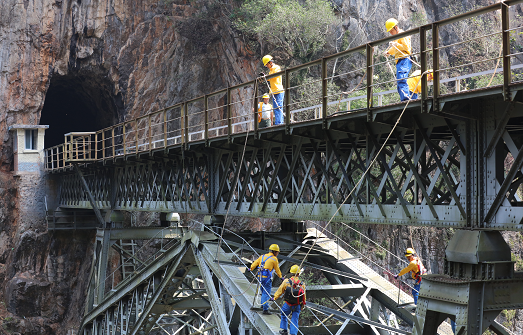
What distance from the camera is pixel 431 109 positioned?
743 cm

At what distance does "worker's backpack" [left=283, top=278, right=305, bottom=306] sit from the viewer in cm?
826

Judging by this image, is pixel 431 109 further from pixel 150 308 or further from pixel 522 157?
pixel 150 308

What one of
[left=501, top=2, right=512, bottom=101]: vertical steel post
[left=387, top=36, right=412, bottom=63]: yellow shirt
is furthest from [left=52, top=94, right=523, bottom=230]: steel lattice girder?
[left=387, top=36, right=412, bottom=63]: yellow shirt

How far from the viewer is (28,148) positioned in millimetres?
28578

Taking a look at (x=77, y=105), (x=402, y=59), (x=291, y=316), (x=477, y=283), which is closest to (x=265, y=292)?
(x=291, y=316)

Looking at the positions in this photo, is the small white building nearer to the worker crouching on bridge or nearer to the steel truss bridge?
the steel truss bridge

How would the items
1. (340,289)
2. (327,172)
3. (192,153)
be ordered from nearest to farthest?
1. (327,172)
2. (340,289)
3. (192,153)

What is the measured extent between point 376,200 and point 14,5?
2592 centimetres

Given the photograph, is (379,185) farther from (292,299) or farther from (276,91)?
(276,91)

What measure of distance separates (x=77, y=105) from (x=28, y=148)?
751cm

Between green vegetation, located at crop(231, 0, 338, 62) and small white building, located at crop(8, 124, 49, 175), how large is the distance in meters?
12.4

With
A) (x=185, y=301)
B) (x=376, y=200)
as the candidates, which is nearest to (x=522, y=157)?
(x=376, y=200)

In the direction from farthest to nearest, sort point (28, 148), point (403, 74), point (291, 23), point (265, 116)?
point (28, 148)
point (291, 23)
point (265, 116)
point (403, 74)

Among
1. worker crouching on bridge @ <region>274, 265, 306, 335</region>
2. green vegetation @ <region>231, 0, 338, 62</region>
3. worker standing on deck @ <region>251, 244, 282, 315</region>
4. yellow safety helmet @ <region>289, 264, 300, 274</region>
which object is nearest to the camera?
worker crouching on bridge @ <region>274, 265, 306, 335</region>
